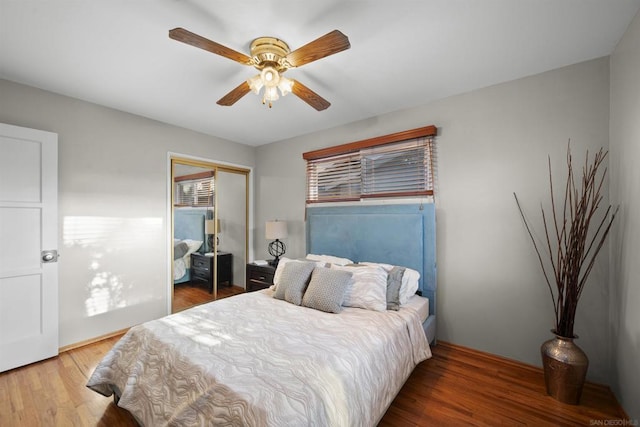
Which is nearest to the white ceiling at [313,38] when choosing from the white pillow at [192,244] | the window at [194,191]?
the window at [194,191]

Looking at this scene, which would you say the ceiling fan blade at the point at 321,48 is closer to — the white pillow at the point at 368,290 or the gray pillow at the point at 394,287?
the white pillow at the point at 368,290

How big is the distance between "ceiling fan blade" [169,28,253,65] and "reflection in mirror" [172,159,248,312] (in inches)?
93.8

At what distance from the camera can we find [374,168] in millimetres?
3189

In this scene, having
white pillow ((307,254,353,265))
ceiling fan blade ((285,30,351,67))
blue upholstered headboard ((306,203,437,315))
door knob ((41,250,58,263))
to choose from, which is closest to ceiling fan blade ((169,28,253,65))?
ceiling fan blade ((285,30,351,67))

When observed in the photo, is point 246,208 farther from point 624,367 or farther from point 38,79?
point 624,367

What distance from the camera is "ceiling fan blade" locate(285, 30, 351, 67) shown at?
144 cm

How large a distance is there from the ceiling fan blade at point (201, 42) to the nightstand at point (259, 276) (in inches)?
99.9

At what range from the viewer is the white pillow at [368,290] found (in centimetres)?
230

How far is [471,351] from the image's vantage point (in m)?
2.57

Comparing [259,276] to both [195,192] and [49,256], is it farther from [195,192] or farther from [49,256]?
[49,256]

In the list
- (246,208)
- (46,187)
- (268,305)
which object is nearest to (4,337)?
(46,187)

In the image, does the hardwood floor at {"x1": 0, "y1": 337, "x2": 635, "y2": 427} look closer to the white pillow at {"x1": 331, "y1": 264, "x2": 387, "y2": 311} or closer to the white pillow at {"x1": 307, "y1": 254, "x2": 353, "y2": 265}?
the white pillow at {"x1": 331, "y1": 264, "x2": 387, "y2": 311}

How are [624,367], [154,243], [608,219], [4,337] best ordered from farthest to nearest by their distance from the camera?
[154,243]
[4,337]
[608,219]
[624,367]

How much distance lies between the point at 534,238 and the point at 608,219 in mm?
466
